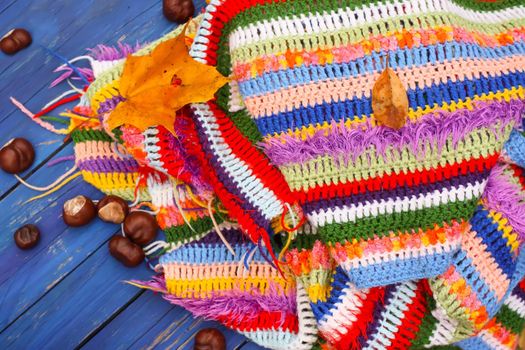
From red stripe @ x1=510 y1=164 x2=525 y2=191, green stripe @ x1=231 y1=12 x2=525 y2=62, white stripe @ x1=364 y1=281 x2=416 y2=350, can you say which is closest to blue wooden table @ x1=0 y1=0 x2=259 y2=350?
white stripe @ x1=364 y1=281 x2=416 y2=350

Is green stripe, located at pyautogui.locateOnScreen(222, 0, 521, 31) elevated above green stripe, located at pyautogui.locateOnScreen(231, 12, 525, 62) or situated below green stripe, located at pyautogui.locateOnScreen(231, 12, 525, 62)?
above

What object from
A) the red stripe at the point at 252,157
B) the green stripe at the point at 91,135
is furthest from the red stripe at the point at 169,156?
the green stripe at the point at 91,135

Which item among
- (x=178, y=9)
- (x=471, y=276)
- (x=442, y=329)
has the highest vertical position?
(x=178, y=9)

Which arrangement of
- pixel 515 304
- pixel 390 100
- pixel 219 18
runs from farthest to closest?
pixel 515 304 → pixel 219 18 → pixel 390 100

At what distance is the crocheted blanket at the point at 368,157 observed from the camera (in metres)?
1.26

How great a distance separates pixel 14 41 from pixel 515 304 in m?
1.46

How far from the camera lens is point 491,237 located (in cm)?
131

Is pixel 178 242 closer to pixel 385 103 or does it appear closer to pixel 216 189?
pixel 216 189

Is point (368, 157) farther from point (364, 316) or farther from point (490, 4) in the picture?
point (490, 4)

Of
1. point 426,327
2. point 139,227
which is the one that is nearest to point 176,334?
point 139,227

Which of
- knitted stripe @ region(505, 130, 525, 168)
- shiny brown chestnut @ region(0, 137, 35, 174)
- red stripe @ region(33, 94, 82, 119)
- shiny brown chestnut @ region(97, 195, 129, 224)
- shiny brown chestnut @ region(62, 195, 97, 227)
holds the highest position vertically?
red stripe @ region(33, 94, 82, 119)

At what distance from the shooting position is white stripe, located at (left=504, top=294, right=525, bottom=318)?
1442 millimetres

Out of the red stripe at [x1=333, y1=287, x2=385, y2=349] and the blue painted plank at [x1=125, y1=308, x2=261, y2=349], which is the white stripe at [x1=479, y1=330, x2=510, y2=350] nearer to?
the red stripe at [x1=333, y1=287, x2=385, y2=349]

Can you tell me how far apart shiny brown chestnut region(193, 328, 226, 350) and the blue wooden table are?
4 centimetres
